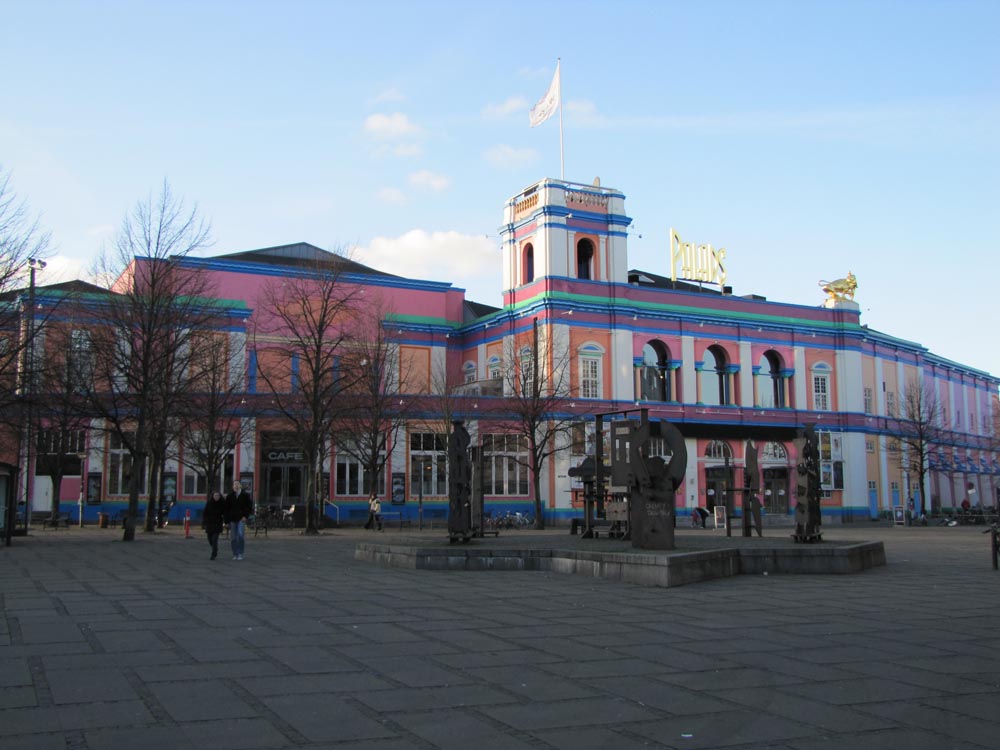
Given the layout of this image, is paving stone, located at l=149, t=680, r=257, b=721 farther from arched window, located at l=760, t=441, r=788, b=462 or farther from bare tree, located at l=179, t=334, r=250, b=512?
arched window, located at l=760, t=441, r=788, b=462

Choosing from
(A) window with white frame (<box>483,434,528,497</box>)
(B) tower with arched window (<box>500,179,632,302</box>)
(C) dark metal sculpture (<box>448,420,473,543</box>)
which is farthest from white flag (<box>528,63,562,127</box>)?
(C) dark metal sculpture (<box>448,420,473,543</box>)

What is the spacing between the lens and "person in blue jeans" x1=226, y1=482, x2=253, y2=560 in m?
22.4

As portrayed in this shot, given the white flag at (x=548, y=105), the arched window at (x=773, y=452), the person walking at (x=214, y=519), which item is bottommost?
the person walking at (x=214, y=519)

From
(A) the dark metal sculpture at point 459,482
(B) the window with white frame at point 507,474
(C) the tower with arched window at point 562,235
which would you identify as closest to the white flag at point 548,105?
(C) the tower with arched window at point 562,235

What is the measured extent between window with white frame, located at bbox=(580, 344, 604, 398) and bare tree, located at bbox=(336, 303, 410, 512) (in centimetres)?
934

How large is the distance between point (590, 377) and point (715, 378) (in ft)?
32.4

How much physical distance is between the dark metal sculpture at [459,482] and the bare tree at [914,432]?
145 feet

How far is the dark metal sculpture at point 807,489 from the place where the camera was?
21062 millimetres

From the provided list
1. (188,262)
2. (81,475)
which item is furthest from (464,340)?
(81,475)

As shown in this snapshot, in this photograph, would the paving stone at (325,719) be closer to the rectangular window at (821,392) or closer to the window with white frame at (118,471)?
the window with white frame at (118,471)

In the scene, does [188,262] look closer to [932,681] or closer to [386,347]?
[386,347]

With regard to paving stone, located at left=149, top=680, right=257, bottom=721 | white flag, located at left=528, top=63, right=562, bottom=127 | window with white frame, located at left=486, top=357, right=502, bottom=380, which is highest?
white flag, located at left=528, top=63, right=562, bottom=127

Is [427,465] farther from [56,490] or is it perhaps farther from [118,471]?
[56,490]

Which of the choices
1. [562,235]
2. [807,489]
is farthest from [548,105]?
[807,489]
